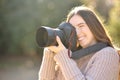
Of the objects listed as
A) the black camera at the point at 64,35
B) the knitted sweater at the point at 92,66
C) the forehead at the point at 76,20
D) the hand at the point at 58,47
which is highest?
the forehead at the point at 76,20

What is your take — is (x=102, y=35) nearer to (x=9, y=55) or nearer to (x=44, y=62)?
(x=44, y=62)

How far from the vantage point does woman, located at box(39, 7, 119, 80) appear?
2619mm

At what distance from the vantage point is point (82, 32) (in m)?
2.71

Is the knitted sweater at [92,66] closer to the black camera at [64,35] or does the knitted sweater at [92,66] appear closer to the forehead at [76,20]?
the black camera at [64,35]

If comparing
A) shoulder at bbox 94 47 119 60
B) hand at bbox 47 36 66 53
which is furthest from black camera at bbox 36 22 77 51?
shoulder at bbox 94 47 119 60

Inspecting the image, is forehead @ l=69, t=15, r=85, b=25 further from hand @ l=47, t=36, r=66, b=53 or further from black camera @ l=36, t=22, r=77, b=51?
hand @ l=47, t=36, r=66, b=53

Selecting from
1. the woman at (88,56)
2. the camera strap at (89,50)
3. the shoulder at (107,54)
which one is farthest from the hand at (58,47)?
the shoulder at (107,54)

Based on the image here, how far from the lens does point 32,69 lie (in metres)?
12.0

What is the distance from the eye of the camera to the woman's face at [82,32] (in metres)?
2.71

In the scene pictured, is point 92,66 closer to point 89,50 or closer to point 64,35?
point 89,50

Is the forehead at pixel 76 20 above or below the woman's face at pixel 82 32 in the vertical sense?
above

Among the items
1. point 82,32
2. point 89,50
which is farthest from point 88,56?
point 82,32

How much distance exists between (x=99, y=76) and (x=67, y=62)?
20cm

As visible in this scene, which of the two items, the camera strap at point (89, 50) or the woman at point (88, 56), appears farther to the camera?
the camera strap at point (89, 50)
